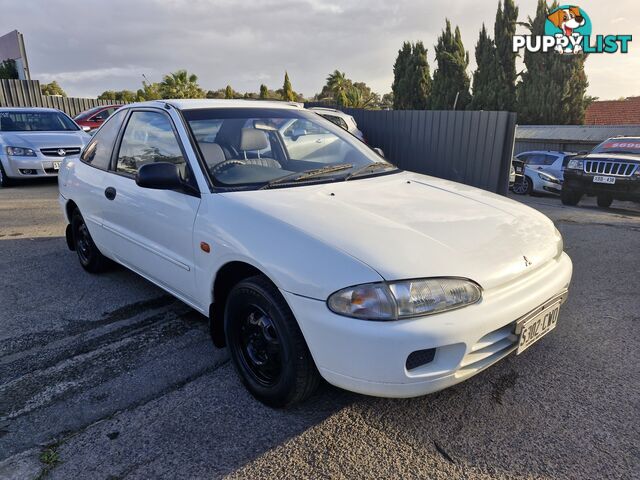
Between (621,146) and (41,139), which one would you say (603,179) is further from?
(41,139)

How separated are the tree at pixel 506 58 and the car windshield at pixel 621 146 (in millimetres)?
17396

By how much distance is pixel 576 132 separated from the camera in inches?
823

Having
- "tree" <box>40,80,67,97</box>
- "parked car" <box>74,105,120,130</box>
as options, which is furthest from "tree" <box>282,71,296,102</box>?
"parked car" <box>74,105,120,130</box>

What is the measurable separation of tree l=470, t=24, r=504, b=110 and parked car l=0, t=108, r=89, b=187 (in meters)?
23.6

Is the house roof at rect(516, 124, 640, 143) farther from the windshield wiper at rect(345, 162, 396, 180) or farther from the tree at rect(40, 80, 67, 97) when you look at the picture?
the tree at rect(40, 80, 67, 97)

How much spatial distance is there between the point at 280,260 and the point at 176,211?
3.38ft

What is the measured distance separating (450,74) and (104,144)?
95.4 feet

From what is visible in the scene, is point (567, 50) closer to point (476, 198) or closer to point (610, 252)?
point (610, 252)

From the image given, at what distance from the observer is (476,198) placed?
9.84 feet

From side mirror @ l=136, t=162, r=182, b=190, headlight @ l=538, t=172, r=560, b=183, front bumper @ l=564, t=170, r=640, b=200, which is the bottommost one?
headlight @ l=538, t=172, r=560, b=183

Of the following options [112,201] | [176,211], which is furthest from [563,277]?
[112,201]

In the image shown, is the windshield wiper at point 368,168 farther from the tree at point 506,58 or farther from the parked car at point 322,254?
the tree at point 506,58

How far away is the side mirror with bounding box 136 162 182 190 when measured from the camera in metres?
2.68

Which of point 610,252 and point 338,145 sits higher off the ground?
point 338,145
